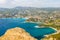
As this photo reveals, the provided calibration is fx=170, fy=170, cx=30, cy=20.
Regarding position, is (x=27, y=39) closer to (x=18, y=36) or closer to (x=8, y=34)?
(x=18, y=36)

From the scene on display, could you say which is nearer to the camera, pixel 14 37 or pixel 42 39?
pixel 14 37

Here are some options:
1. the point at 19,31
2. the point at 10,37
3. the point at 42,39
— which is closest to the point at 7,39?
the point at 10,37

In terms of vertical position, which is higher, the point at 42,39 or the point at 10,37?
the point at 10,37

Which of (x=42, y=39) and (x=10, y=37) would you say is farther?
(x=42, y=39)

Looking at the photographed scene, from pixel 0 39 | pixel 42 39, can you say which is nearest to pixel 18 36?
pixel 0 39

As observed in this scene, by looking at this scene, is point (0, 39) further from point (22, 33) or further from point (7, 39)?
point (22, 33)

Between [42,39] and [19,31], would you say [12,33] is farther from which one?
[42,39]

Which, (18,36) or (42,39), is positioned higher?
(18,36)
